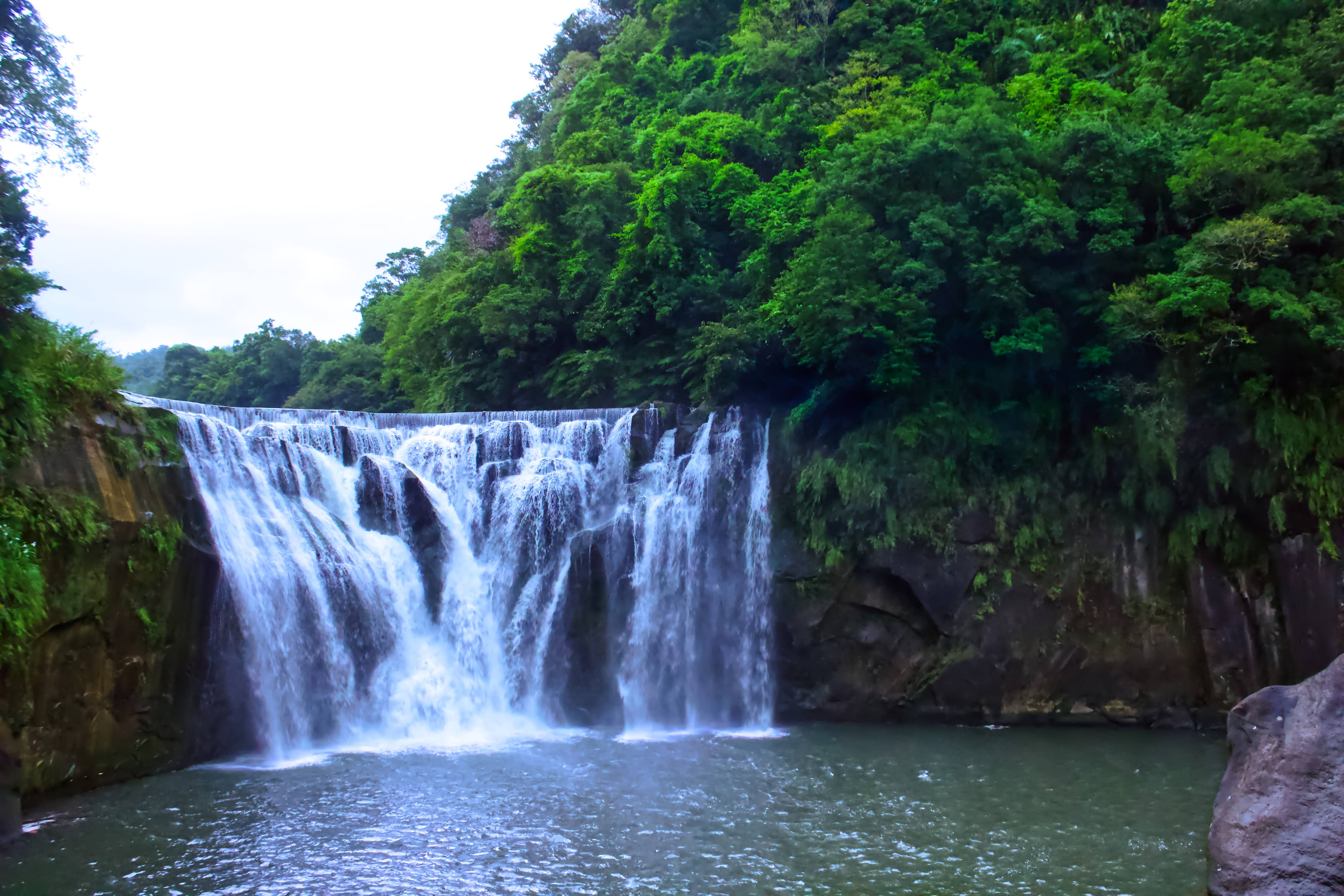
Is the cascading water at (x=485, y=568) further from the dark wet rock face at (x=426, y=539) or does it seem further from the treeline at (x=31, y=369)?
the treeline at (x=31, y=369)

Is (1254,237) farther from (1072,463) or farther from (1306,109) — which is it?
(1072,463)

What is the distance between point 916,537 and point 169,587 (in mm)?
11040

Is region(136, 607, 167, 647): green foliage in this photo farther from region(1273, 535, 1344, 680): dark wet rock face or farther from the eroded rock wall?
region(1273, 535, 1344, 680): dark wet rock face

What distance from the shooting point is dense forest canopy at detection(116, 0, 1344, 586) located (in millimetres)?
13383

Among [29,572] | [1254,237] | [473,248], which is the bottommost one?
[29,572]

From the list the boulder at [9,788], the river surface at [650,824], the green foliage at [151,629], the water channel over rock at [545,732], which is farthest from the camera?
the green foliage at [151,629]

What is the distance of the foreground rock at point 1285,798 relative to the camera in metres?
6.05

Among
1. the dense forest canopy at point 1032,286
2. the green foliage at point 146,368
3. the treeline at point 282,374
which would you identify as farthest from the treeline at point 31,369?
the green foliage at point 146,368

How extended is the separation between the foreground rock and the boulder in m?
10.6

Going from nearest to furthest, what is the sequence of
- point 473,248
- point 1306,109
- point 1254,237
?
point 1254,237, point 1306,109, point 473,248

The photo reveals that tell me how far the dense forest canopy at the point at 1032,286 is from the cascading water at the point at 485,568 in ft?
6.07

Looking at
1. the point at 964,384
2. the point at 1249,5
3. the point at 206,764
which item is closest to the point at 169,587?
the point at 206,764

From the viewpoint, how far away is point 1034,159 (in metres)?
15.4

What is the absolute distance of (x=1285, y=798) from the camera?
635 cm
